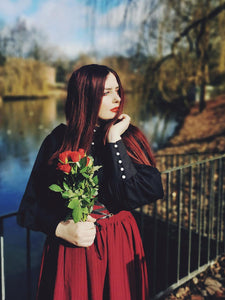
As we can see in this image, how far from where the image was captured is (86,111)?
1.70m

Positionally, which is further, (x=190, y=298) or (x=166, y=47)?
(x=166, y=47)

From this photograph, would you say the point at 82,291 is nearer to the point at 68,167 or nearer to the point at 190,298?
the point at 68,167

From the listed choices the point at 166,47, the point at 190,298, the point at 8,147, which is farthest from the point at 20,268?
the point at 8,147

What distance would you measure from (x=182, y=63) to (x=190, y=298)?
5.92m

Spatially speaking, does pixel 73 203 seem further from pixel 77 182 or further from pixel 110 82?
pixel 110 82

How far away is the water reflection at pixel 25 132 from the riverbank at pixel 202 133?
2.53ft

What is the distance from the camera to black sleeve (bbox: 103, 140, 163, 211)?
1.57m

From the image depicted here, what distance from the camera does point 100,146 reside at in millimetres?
1769

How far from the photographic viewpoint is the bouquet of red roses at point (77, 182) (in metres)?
1.46

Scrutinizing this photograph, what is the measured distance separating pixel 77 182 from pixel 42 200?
303 mm

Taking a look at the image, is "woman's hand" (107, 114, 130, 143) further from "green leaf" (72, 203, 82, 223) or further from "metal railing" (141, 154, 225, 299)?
"metal railing" (141, 154, 225, 299)

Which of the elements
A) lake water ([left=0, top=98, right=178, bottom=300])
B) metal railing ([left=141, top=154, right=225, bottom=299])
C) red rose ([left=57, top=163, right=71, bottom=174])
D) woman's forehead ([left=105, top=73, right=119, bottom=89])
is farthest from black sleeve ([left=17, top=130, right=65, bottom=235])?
metal railing ([left=141, top=154, right=225, bottom=299])

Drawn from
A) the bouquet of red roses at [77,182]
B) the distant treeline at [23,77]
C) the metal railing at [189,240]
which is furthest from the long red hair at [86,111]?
the distant treeline at [23,77]

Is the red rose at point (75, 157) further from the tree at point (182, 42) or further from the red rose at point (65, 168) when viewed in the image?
the tree at point (182, 42)
